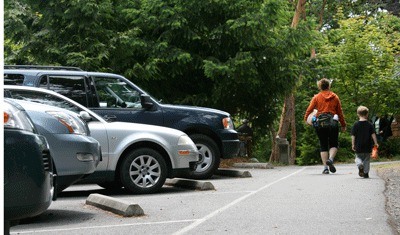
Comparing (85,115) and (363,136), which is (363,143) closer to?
(363,136)

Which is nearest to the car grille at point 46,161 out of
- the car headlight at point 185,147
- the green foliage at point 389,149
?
the car headlight at point 185,147

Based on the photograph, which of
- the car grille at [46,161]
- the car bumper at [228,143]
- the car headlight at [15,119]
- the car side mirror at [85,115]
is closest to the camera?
the car headlight at [15,119]

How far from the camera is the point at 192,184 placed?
45.0 feet

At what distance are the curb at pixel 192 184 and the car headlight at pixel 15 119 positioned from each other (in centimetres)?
710

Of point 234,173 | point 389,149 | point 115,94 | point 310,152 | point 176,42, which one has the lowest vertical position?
point 310,152

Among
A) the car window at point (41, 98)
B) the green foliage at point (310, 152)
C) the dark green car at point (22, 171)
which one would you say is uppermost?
the car window at point (41, 98)

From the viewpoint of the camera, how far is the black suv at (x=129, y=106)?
48.1ft

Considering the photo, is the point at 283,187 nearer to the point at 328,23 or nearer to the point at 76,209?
the point at 76,209

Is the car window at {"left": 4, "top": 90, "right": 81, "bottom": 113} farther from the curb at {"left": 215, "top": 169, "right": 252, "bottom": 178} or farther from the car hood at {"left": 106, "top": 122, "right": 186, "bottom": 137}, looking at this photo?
the curb at {"left": 215, "top": 169, "right": 252, "bottom": 178}

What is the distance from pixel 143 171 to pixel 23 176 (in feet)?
22.5

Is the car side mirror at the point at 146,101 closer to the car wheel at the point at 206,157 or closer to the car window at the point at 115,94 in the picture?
the car window at the point at 115,94

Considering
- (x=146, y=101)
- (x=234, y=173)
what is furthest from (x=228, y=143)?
(x=146, y=101)

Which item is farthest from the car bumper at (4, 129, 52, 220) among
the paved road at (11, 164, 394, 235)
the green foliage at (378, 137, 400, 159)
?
the green foliage at (378, 137, 400, 159)

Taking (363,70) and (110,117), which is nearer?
(110,117)
